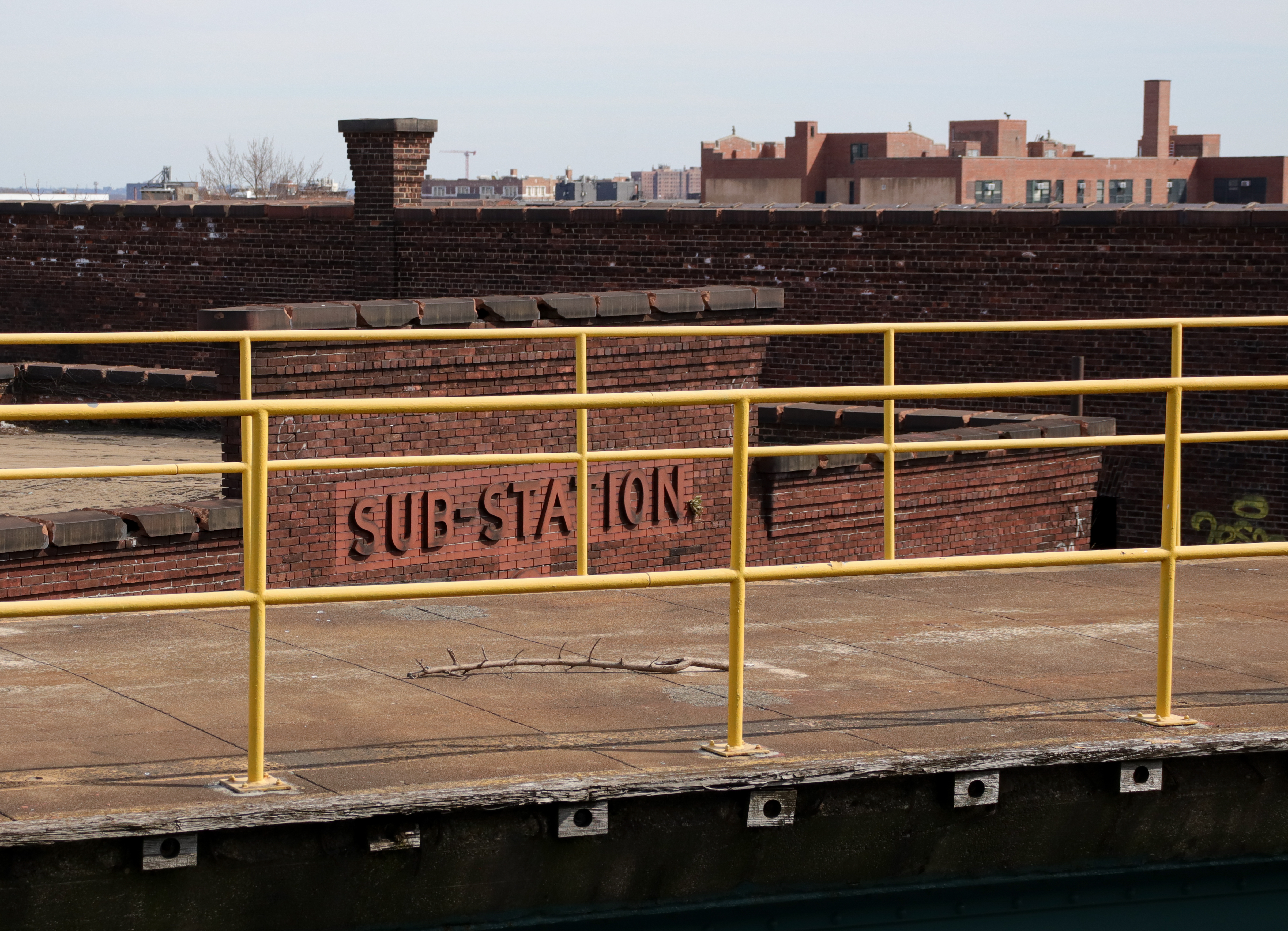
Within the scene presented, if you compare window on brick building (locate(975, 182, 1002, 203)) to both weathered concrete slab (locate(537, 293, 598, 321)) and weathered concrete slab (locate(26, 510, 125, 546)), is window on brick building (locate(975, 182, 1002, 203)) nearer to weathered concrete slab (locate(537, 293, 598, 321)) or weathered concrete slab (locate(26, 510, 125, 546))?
weathered concrete slab (locate(537, 293, 598, 321))

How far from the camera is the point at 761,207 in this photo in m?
17.9

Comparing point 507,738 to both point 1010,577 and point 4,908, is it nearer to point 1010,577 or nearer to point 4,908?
point 4,908

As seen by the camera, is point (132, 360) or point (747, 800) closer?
point (747, 800)

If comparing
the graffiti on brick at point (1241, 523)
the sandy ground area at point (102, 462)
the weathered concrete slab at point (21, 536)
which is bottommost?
the graffiti on brick at point (1241, 523)

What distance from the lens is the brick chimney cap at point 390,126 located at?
2006 centimetres

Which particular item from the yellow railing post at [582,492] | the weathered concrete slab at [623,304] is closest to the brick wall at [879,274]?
the weathered concrete slab at [623,304]

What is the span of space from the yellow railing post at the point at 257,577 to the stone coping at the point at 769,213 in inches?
480

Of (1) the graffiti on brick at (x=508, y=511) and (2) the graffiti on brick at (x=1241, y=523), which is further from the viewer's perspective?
(2) the graffiti on brick at (x=1241, y=523)

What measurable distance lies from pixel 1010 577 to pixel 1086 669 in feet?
7.19

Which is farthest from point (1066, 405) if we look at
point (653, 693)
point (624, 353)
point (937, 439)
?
point (653, 693)

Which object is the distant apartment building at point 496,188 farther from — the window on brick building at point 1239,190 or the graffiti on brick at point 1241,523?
the graffiti on brick at point 1241,523

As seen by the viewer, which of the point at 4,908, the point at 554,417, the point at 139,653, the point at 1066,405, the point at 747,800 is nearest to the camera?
the point at 4,908

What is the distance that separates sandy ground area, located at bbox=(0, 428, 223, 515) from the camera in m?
12.8

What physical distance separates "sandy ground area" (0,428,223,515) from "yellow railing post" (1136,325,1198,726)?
6.64 m
